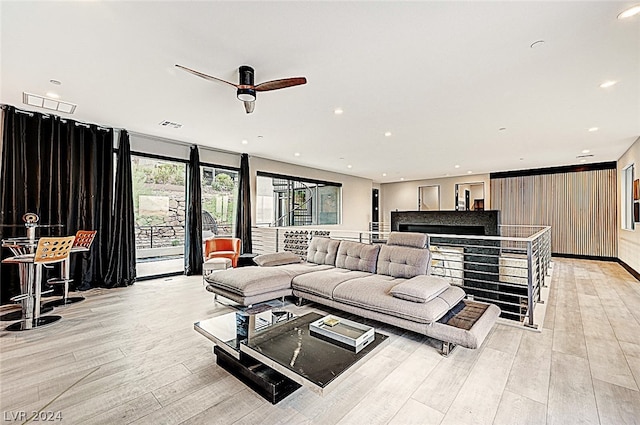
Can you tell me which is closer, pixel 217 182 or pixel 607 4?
pixel 607 4

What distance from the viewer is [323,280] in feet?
12.0

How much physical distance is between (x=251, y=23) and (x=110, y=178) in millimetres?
4450

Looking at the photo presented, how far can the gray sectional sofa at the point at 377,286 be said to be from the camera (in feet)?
8.92

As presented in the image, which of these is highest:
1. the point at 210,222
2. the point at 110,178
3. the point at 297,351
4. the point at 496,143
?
the point at 496,143

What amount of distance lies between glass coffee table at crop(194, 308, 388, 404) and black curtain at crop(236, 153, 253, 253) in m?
4.32

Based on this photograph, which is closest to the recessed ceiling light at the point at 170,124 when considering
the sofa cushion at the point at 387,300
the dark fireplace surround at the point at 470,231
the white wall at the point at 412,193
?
the sofa cushion at the point at 387,300

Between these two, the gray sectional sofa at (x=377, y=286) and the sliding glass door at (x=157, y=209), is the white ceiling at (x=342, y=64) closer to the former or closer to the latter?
the sliding glass door at (x=157, y=209)

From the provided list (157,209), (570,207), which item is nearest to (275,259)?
(157,209)

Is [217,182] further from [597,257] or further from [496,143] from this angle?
[597,257]

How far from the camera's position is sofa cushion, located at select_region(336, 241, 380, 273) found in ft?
13.4

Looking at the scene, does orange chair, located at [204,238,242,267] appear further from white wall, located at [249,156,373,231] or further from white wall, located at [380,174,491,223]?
white wall, located at [380,174,491,223]

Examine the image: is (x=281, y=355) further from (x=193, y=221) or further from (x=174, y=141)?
(x=174, y=141)

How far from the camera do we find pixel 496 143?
6039 millimetres

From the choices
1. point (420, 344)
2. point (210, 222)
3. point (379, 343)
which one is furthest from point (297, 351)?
point (210, 222)
